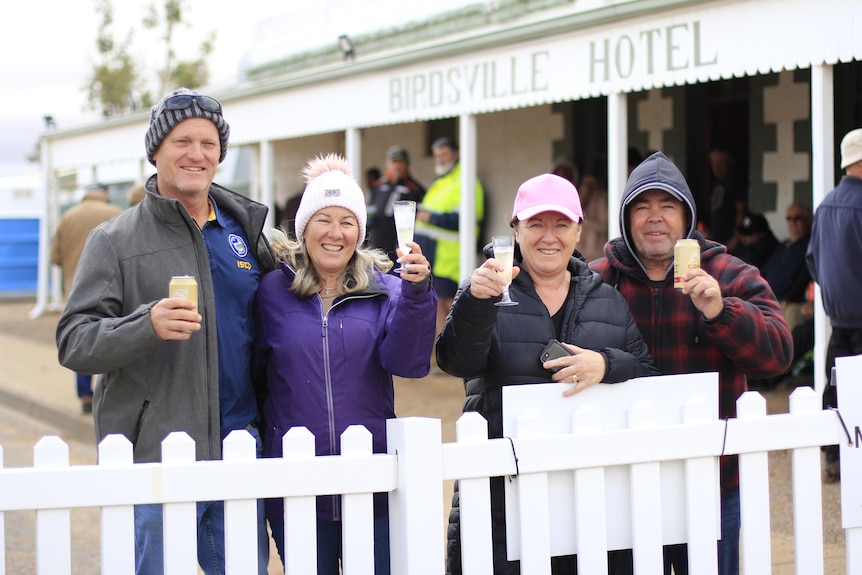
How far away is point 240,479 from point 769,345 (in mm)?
1673

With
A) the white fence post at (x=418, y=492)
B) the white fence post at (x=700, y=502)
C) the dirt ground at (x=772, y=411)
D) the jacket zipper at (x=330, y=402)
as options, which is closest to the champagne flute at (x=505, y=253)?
the white fence post at (x=418, y=492)

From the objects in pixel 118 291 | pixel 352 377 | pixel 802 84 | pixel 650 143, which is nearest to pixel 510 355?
pixel 352 377

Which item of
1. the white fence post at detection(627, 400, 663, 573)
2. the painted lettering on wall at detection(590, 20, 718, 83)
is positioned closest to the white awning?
the painted lettering on wall at detection(590, 20, 718, 83)

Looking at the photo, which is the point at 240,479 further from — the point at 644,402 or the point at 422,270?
the point at 644,402

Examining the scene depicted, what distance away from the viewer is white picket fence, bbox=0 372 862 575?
2742 millimetres

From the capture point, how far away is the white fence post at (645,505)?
3105 mm

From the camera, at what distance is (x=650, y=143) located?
35.5 ft

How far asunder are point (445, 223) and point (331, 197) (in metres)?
6.89

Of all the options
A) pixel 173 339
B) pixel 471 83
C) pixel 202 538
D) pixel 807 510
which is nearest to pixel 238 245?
pixel 173 339

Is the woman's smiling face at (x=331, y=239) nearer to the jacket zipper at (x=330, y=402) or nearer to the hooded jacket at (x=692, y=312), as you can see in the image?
the jacket zipper at (x=330, y=402)

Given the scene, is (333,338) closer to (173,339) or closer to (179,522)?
(173,339)

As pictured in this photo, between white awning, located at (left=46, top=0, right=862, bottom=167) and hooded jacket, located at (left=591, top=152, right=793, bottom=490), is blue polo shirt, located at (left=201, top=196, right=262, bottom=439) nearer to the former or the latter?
hooded jacket, located at (left=591, top=152, right=793, bottom=490)

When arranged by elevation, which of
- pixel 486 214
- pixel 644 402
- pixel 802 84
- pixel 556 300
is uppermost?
pixel 802 84

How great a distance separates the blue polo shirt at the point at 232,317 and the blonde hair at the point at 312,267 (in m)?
0.13
